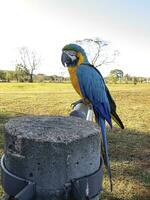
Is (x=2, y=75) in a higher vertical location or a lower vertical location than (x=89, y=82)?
lower

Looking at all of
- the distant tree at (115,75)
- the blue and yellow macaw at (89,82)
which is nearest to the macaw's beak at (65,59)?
the blue and yellow macaw at (89,82)

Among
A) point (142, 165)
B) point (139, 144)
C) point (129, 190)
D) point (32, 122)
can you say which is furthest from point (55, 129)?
point (139, 144)

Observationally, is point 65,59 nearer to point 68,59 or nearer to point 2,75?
point 68,59

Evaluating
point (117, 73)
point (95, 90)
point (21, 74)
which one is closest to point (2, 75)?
point (21, 74)

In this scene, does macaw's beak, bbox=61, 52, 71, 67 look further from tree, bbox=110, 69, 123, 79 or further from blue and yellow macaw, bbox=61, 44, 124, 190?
tree, bbox=110, 69, 123, 79

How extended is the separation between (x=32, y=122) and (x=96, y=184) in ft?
1.06

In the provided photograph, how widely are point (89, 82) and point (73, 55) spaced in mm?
337

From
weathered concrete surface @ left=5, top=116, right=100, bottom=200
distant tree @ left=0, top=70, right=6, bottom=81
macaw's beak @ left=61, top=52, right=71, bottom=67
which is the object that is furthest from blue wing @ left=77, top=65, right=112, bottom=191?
distant tree @ left=0, top=70, right=6, bottom=81

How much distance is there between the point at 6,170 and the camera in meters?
0.85

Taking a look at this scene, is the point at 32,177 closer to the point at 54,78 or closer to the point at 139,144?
the point at 139,144

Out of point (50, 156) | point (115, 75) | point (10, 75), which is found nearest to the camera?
point (50, 156)

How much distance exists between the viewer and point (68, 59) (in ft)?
10.7

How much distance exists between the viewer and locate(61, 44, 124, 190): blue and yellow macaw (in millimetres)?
2990

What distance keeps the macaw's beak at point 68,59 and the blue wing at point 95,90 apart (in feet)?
0.32
